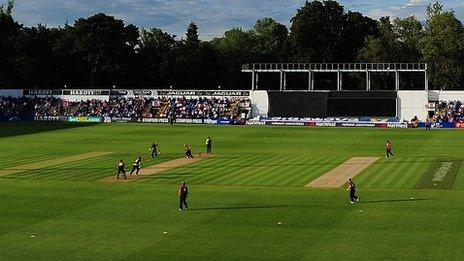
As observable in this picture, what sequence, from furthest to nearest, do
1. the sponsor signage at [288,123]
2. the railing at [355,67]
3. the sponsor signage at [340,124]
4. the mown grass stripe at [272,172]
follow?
the railing at [355,67] < the sponsor signage at [288,123] < the sponsor signage at [340,124] < the mown grass stripe at [272,172]

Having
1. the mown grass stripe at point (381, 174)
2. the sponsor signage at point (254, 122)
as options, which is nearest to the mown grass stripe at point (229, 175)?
the mown grass stripe at point (381, 174)

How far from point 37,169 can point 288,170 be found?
62.5ft

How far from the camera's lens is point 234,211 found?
3494 centimetres

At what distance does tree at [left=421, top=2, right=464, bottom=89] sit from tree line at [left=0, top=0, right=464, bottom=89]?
0.18m

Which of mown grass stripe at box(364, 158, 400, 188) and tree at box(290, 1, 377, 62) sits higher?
tree at box(290, 1, 377, 62)

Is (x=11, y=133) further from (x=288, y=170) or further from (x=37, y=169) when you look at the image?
(x=288, y=170)

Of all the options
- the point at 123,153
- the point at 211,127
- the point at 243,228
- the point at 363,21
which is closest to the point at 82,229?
the point at 243,228

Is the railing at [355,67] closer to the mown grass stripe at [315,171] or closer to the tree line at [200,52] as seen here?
the tree line at [200,52]

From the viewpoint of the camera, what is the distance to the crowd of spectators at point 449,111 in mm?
98938

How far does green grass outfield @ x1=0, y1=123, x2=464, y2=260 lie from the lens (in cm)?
2686

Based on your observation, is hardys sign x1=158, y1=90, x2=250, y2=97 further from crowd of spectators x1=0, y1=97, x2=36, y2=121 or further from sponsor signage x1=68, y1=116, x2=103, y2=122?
crowd of spectators x1=0, y1=97, x2=36, y2=121

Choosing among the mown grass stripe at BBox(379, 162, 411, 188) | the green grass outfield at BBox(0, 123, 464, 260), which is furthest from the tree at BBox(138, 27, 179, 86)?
the mown grass stripe at BBox(379, 162, 411, 188)

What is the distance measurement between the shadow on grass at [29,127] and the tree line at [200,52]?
26.9 meters

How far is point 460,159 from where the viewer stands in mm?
58781
